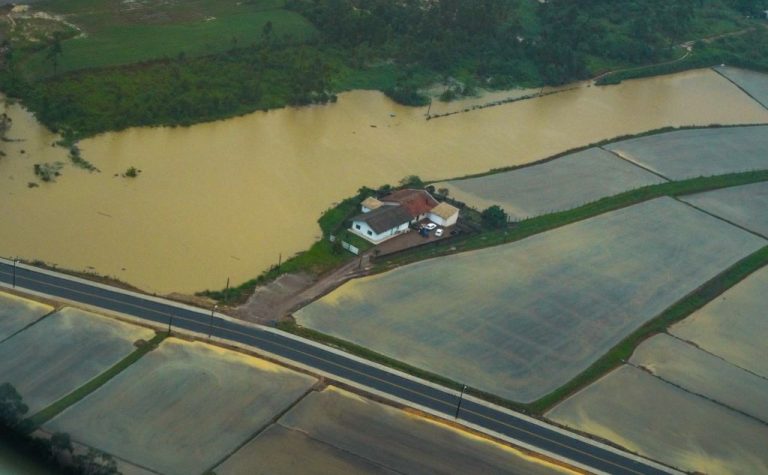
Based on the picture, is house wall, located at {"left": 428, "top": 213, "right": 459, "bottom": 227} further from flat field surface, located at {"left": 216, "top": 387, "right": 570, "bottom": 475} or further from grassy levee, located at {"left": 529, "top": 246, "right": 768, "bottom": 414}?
flat field surface, located at {"left": 216, "top": 387, "right": 570, "bottom": 475}

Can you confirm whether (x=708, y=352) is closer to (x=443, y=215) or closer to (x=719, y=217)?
(x=443, y=215)

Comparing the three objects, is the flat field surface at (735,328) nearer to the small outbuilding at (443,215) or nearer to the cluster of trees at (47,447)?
the small outbuilding at (443,215)

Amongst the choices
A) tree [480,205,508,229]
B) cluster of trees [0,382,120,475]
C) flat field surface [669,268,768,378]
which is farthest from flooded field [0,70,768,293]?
flat field surface [669,268,768,378]

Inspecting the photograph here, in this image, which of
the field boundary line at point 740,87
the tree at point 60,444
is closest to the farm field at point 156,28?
the tree at point 60,444

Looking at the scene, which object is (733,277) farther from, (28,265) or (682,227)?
(28,265)

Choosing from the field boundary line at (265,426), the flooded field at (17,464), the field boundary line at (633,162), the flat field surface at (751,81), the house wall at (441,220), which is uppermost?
the flat field surface at (751,81)

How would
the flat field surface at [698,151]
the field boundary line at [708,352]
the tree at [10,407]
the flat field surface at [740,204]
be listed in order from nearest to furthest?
1. the tree at [10,407]
2. the field boundary line at [708,352]
3. the flat field surface at [740,204]
4. the flat field surface at [698,151]

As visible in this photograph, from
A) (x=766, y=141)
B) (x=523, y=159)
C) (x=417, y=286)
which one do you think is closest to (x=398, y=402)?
(x=417, y=286)
